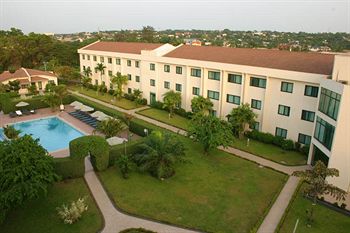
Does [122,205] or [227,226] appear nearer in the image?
[227,226]

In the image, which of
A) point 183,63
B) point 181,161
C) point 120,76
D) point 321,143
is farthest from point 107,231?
point 120,76

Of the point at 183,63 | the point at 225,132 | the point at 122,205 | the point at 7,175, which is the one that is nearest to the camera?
the point at 7,175

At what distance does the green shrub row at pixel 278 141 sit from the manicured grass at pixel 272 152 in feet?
1.39

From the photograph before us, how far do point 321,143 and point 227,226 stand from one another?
42.6 feet

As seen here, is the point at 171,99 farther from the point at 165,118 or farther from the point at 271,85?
the point at 271,85

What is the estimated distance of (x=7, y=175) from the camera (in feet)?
60.1

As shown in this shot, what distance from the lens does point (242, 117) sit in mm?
33031

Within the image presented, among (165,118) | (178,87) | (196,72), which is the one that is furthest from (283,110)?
(178,87)

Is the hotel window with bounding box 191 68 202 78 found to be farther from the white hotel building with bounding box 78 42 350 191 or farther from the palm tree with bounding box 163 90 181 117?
the palm tree with bounding box 163 90 181 117

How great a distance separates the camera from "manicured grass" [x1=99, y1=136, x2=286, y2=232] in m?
19.8

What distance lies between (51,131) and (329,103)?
33.2 m

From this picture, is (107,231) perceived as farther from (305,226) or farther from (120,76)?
(120,76)

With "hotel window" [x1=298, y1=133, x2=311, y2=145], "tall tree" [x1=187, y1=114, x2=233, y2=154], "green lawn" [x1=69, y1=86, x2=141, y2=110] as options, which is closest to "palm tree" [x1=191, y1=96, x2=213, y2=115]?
"tall tree" [x1=187, y1=114, x2=233, y2=154]

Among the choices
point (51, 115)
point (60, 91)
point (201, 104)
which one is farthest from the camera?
point (60, 91)
